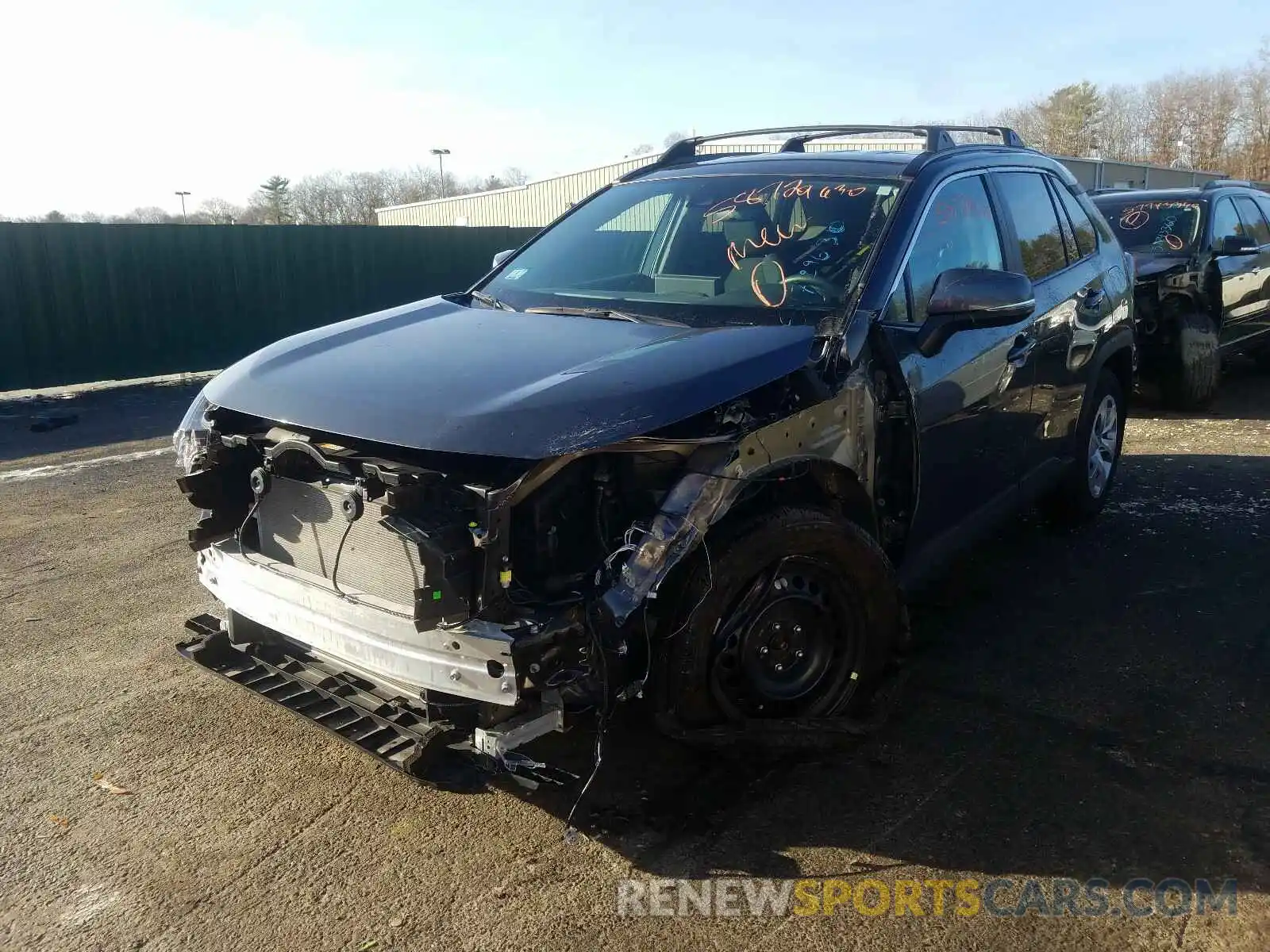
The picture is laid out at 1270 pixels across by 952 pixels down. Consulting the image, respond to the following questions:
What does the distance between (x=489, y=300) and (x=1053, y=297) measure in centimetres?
257

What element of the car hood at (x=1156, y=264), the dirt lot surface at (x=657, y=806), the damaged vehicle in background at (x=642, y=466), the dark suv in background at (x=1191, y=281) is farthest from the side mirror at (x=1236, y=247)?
the damaged vehicle in background at (x=642, y=466)

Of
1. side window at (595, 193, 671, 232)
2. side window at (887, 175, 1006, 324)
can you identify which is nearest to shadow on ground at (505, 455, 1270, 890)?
side window at (887, 175, 1006, 324)

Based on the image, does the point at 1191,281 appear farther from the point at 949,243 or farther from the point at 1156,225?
the point at 949,243

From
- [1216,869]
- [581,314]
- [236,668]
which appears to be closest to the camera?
[1216,869]

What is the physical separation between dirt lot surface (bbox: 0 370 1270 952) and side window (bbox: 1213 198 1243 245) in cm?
586

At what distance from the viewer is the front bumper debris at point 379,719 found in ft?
8.63

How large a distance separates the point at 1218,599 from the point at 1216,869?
2.27 metres

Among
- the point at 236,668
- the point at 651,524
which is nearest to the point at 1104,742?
the point at 651,524

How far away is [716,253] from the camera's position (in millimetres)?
3861

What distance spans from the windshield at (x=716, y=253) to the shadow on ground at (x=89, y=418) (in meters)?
6.22

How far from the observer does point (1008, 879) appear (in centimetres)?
274

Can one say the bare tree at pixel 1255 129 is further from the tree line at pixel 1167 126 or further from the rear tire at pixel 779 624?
the rear tire at pixel 779 624

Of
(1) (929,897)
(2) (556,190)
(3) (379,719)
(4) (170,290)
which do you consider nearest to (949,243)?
(1) (929,897)

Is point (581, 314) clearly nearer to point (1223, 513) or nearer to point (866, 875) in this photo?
point (866, 875)
